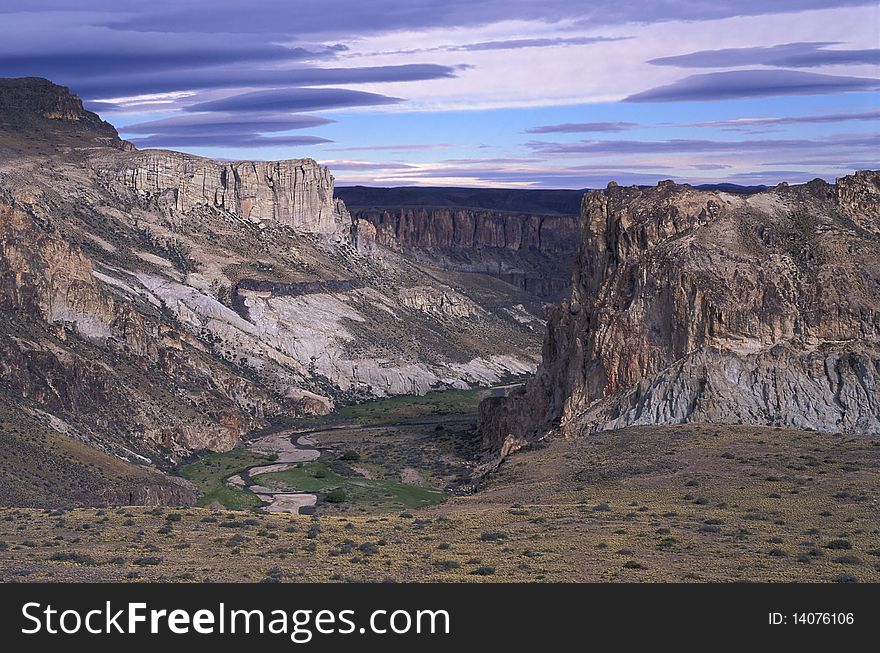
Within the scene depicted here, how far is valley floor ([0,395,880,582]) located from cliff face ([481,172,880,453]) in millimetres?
4929

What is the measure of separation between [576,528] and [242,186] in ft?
409

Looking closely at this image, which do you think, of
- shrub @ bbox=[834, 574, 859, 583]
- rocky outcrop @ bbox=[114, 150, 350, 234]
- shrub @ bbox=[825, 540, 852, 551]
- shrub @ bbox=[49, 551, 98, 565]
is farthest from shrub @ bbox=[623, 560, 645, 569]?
rocky outcrop @ bbox=[114, 150, 350, 234]

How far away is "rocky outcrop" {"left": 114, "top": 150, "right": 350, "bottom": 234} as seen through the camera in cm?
14588

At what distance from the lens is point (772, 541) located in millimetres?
31172

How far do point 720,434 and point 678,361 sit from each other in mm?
8641

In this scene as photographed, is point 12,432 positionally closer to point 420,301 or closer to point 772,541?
point 772,541

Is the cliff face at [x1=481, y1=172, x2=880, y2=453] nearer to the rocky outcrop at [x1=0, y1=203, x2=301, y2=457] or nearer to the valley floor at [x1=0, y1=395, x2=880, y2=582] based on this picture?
the valley floor at [x1=0, y1=395, x2=880, y2=582]

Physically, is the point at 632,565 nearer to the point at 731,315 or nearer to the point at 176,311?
the point at 731,315

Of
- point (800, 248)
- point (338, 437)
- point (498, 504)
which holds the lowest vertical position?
point (338, 437)

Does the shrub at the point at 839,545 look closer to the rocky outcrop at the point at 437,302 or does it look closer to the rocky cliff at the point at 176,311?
the rocky cliff at the point at 176,311

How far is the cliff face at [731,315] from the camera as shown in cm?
6106

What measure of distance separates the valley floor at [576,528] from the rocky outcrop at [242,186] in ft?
321

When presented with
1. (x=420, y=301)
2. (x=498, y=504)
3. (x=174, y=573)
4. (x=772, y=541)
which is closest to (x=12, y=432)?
(x=498, y=504)

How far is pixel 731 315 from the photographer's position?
6375 cm
